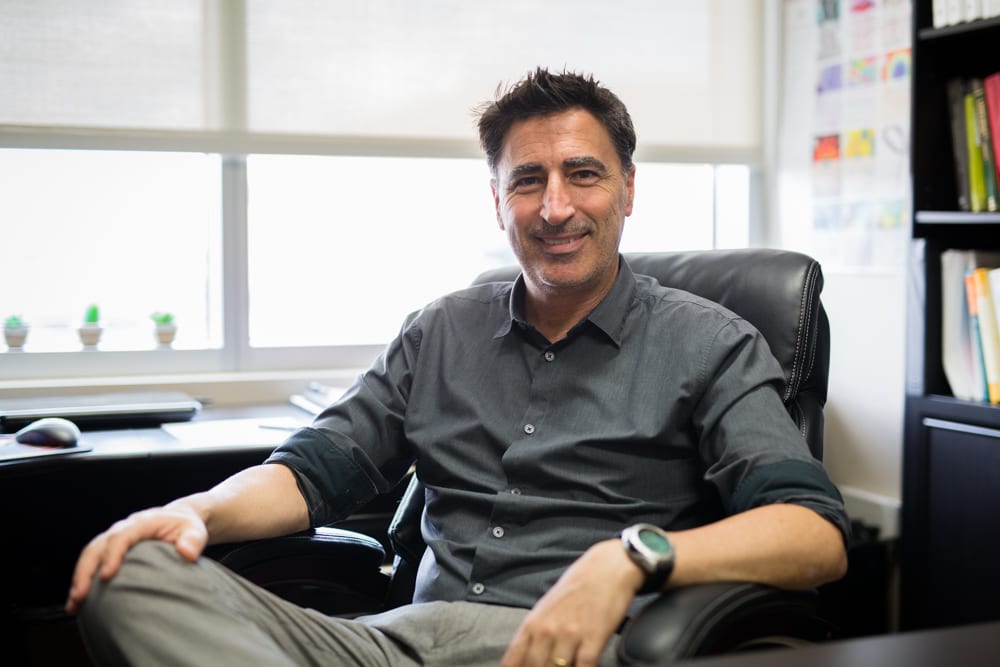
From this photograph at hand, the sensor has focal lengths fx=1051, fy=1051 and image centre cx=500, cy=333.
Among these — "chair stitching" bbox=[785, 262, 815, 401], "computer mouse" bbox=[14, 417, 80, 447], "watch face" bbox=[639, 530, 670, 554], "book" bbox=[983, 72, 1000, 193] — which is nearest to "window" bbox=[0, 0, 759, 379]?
"computer mouse" bbox=[14, 417, 80, 447]

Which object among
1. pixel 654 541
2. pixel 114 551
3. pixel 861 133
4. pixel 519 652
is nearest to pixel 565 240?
pixel 654 541

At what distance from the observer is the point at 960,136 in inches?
86.7

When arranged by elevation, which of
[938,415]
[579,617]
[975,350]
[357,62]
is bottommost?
[579,617]

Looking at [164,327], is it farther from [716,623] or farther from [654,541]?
[716,623]

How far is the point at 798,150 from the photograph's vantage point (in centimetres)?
293

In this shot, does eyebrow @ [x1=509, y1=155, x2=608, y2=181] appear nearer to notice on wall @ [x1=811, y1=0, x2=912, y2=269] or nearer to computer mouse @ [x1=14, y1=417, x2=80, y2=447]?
computer mouse @ [x1=14, y1=417, x2=80, y2=447]

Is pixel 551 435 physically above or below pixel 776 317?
below

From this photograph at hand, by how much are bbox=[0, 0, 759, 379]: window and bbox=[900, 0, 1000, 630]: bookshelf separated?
789 mm

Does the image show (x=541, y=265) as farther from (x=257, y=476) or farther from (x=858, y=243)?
(x=858, y=243)

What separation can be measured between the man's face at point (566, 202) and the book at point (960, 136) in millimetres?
897

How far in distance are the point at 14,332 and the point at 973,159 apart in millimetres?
2125

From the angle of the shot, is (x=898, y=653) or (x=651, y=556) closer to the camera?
(x=898, y=653)

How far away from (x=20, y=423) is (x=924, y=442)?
6.06 feet

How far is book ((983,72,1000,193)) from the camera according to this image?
2117 millimetres
